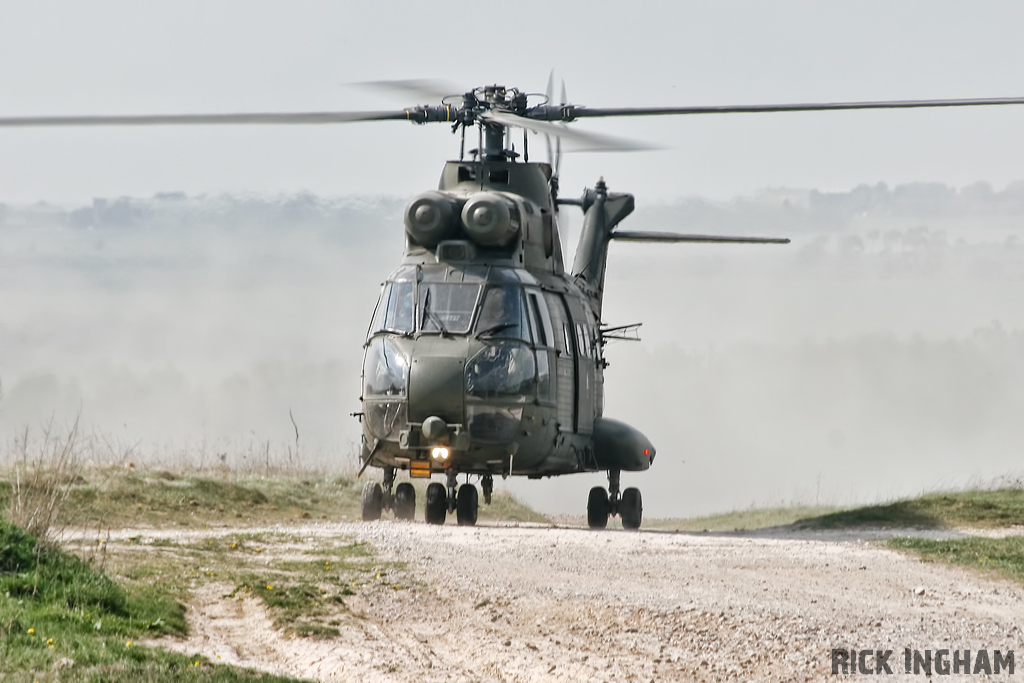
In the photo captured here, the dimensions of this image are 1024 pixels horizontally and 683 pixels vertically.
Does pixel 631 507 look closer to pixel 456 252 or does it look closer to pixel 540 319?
pixel 540 319

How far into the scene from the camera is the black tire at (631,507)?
67.9ft

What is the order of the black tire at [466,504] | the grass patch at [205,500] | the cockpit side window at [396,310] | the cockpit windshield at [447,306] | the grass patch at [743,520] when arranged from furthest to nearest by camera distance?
the grass patch at [743,520] < the black tire at [466,504] < the grass patch at [205,500] < the cockpit side window at [396,310] < the cockpit windshield at [447,306]

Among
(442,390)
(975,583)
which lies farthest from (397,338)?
(975,583)

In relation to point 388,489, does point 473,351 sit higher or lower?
higher

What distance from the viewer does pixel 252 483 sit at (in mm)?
22891

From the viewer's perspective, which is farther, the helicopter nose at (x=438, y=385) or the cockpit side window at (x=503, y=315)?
the cockpit side window at (x=503, y=315)

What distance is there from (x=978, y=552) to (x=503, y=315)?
6503mm

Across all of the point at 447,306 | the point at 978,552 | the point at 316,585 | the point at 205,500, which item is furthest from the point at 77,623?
the point at 205,500

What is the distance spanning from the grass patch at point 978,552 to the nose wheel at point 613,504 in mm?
5594

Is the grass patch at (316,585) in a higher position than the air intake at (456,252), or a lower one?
lower

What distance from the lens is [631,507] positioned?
20.7 metres

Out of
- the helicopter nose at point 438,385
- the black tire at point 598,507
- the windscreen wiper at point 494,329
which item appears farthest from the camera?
the black tire at point 598,507

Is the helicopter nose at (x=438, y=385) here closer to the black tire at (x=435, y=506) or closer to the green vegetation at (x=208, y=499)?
the black tire at (x=435, y=506)

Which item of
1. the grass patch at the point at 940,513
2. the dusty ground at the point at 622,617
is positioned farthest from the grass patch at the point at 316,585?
the grass patch at the point at 940,513
